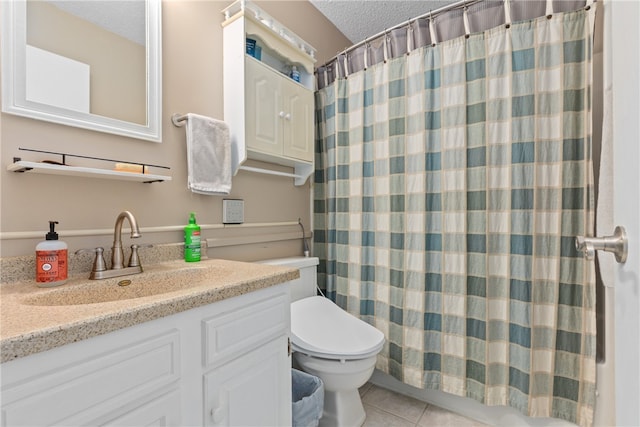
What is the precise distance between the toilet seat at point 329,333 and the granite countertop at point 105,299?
0.47 meters

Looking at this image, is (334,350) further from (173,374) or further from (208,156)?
(208,156)

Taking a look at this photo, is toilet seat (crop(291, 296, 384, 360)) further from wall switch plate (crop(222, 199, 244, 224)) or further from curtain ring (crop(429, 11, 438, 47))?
curtain ring (crop(429, 11, 438, 47))

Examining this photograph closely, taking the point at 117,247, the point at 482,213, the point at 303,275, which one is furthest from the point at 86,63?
the point at 482,213

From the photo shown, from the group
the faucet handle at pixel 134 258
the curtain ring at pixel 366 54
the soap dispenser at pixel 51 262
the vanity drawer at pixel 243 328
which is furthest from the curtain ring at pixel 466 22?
the soap dispenser at pixel 51 262

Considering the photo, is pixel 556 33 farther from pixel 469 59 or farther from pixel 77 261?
pixel 77 261

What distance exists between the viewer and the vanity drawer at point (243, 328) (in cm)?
78

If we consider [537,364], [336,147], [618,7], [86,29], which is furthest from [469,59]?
[86,29]

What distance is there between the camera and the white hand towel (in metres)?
1.28

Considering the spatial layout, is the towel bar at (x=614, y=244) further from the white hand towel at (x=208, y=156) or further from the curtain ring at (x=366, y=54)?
the curtain ring at (x=366, y=54)

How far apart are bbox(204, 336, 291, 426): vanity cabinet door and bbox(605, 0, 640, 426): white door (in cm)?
80

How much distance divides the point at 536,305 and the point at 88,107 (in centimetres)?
195

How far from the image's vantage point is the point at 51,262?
0.86m

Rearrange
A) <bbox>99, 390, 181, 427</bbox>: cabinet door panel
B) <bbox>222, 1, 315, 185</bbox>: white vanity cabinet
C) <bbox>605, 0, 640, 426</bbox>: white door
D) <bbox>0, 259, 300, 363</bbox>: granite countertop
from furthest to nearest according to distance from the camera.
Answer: <bbox>222, 1, 315, 185</bbox>: white vanity cabinet → <bbox>99, 390, 181, 427</bbox>: cabinet door panel → <bbox>0, 259, 300, 363</bbox>: granite countertop → <bbox>605, 0, 640, 426</bbox>: white door

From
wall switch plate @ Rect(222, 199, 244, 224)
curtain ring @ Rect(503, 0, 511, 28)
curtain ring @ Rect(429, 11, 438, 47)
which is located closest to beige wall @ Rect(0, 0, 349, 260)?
wall switch plate @ Rect(222, 199, 244, 224)
